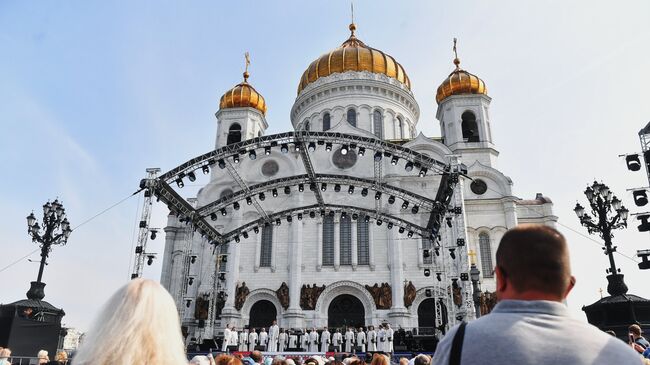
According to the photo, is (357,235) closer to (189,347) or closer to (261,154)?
(261,154)

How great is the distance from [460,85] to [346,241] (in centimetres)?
1468

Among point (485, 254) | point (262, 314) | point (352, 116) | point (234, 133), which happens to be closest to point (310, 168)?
point (262, 314)

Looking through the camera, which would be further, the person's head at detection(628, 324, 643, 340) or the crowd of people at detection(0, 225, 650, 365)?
the person's head at detection(628, 324, 643, 340)

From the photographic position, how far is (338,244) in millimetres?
29453

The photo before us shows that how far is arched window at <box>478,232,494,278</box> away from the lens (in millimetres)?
28492

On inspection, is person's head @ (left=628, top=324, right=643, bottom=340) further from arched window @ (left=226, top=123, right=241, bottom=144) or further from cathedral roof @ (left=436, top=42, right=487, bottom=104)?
arched window @ (left=226, top=123, right=241, bottom=144)

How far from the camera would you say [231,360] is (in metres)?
4.11

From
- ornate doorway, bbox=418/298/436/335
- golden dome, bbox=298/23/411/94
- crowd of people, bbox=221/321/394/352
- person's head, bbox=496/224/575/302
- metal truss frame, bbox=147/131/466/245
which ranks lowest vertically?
crowd of people, bbox=221/321/394/352

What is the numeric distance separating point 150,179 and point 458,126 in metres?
22.0

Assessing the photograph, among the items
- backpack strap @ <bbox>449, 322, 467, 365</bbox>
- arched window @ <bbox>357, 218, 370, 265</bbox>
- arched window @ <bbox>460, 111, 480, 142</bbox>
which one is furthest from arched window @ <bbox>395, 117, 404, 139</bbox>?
backpack strap @ <bbox>449, 322, 467, 365</bbox>

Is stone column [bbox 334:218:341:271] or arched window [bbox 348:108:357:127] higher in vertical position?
arched window [bbox 348:108:357:127]

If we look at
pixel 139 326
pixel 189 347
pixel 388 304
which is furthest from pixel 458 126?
pixel 139 326

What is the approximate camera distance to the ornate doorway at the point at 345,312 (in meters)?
27.7

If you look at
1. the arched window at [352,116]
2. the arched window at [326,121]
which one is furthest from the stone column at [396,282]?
the arched window at [326,121]
